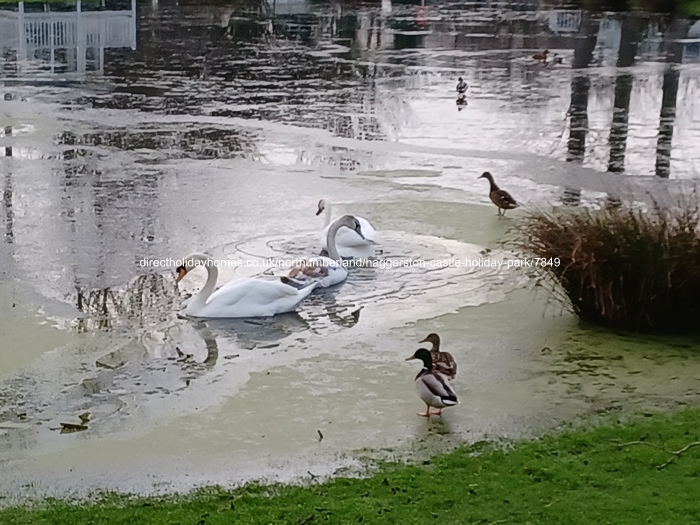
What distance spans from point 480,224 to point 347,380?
175 inches

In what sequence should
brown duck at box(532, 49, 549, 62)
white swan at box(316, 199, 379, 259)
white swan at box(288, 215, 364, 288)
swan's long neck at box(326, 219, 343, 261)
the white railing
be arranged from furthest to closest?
the white railing < brown duck at box(532, 49, 549, 62) < white swan at box(316, 199, 379, 259) < swan's long neck at box(326, 219, 343, 261) < white swan at box(288, 215, 364, 288)

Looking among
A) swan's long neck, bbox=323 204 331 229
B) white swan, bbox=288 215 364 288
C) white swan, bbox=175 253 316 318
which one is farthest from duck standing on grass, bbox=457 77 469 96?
white swan, bbox=175 253 316 318

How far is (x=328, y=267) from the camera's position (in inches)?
380

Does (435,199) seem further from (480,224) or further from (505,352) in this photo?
(505,352)

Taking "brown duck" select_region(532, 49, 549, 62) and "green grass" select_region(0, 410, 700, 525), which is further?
"brown duck" select_region(532, 49, 549, 62)

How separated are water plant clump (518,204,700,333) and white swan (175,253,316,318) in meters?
2.00

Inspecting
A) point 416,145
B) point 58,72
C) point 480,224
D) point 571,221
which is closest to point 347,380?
point 571,221

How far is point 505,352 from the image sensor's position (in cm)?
796

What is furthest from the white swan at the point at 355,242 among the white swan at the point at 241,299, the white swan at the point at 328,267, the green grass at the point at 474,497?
the green grass at the point at 474,497

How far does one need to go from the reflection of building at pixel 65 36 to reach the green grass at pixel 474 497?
1870 cm

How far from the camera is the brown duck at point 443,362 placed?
7.16m

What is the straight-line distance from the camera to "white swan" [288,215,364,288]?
9430 millimetres

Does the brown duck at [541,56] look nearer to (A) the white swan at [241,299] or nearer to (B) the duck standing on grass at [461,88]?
(B) the duck standing on grass at [461,88]

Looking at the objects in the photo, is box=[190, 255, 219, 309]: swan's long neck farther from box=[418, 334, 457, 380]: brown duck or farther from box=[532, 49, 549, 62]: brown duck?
box=[532, 49, 549, 62]: brown duck
